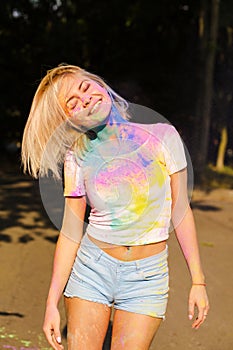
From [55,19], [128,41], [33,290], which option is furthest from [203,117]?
[33,290]

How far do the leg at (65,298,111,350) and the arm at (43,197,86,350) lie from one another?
0.08 m

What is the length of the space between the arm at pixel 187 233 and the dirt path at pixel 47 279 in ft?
7.13

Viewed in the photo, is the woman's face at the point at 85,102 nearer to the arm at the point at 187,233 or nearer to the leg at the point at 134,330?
the arm at the point at 187,233

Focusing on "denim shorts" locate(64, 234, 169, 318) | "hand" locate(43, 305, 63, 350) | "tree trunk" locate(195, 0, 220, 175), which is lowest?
"tree trunk" locate(195, 0, 220, 175)

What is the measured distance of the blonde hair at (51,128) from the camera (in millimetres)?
2621

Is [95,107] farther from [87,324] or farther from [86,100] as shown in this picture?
[87,324]

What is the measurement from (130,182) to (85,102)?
0.38m

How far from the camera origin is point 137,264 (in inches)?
101

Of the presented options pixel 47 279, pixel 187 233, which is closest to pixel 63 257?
pixel 187 233

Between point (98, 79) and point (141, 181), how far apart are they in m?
0.48

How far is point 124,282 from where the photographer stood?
2578 millimetres

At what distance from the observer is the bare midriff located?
2.57 metres

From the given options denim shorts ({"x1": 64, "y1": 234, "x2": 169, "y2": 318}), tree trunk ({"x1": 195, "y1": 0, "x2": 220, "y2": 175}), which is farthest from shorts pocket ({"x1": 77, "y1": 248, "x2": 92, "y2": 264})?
tree trunk ({"x1": 195, "y1": 0, "x2": 220, "y2": 175})

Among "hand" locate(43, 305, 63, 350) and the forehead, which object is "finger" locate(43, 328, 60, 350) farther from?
the forehead
